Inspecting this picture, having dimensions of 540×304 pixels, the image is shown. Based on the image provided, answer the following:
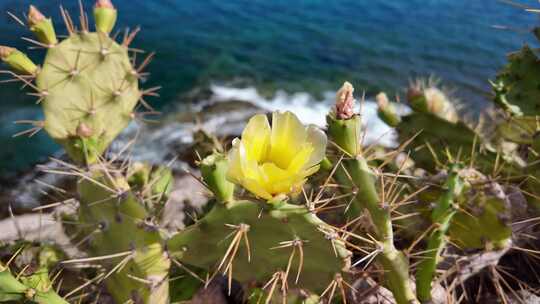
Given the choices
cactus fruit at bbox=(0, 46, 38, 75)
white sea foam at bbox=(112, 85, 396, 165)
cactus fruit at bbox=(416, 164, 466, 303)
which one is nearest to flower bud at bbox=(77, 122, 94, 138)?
cactus fruit at bbox=(0, 46, 38, 75)

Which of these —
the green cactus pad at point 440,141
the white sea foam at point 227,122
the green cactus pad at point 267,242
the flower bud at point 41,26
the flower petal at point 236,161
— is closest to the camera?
the flower petal at point 236,161

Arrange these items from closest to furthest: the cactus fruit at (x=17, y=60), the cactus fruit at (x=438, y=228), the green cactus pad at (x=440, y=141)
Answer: the cactus fruit at (x=438, y=228)
the cactus fruit at (x=17, y=60)
the green cactus pad at (x=440, y=141)

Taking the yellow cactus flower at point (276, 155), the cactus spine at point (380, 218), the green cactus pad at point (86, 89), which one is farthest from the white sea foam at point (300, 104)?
the yellow cactus flower at point (276, 155)

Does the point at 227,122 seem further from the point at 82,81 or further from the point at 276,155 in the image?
the point at 276,155

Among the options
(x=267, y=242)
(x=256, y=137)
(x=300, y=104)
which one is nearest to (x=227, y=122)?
Result: (x=300, y=104)

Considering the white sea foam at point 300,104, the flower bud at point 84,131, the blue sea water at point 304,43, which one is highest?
the flower bud at point 84,131

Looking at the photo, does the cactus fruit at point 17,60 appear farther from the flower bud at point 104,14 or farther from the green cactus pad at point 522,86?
the green cactus pad at point 522,86

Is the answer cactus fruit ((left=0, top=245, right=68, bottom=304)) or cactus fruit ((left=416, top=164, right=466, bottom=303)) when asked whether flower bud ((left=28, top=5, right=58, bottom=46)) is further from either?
cactus fruit ((left=416, top=164, right=466, bottom=303))
